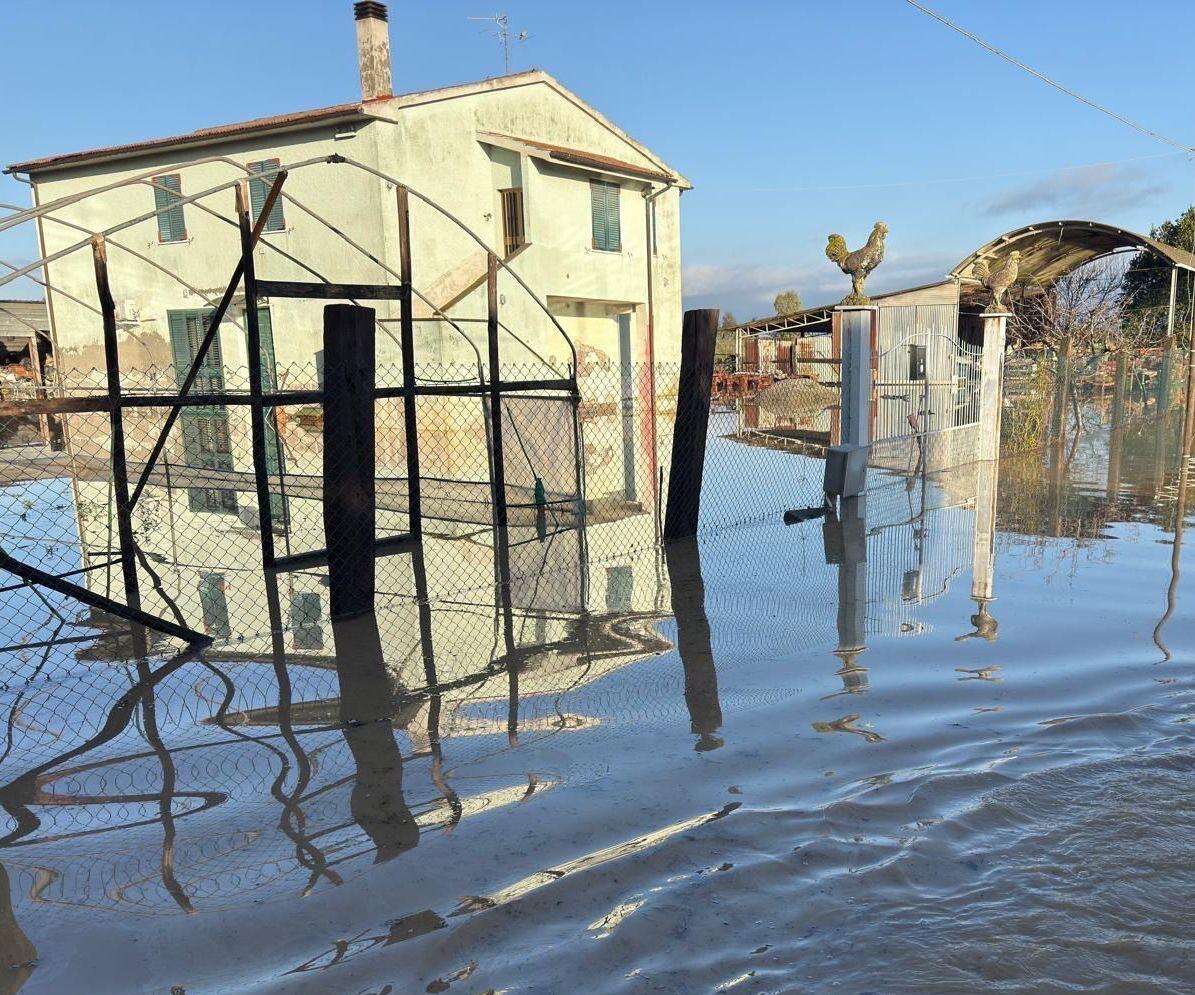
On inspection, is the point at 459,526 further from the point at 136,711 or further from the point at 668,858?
the point at 668,858

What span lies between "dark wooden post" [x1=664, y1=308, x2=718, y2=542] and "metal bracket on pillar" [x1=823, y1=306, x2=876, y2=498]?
2.22 m

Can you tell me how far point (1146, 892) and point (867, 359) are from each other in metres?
8.43

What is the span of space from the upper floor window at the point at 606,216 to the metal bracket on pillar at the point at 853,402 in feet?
52.0

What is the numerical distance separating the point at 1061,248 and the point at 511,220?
55.6ft

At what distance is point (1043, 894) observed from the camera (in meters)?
3.19

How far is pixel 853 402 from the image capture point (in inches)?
434

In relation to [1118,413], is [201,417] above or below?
above

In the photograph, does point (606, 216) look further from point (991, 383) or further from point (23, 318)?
point (23, 318)

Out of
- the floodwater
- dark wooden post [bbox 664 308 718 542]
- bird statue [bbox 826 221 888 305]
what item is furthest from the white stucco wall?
the floodwater

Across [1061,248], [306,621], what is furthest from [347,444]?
[1061,248]

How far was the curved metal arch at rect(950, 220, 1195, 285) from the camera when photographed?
25969 millimetres

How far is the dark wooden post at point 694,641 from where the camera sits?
4.87m

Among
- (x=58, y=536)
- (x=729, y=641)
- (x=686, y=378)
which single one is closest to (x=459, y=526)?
(x=686, y=378)

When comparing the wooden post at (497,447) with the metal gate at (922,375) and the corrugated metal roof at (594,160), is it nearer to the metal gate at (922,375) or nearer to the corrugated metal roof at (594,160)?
the metal gate at (922,375)
